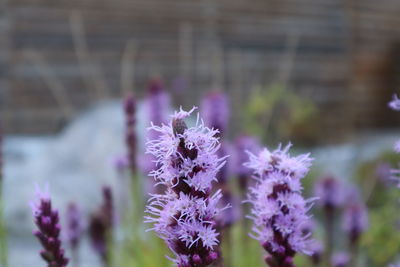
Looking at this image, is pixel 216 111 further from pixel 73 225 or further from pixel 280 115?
pixel 280 115

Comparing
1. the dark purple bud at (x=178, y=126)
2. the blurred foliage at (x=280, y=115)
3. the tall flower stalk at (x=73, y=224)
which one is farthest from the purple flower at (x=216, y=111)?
the blurred foliage at (x=280, y=115)

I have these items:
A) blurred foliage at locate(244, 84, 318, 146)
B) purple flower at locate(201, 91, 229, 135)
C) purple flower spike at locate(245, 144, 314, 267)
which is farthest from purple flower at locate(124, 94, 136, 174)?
blurred foliage at locate(244, 84, 318, 146)

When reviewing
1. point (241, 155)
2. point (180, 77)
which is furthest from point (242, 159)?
point (180, 77)

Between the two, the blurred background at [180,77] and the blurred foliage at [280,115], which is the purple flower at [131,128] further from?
the blurred foliage at [280,115]

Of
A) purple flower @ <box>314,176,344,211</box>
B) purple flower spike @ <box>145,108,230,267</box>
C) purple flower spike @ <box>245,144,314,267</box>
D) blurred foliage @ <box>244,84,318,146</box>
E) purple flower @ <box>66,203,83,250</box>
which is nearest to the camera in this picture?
purple flower spike @ <box>145,108,230,267</box>

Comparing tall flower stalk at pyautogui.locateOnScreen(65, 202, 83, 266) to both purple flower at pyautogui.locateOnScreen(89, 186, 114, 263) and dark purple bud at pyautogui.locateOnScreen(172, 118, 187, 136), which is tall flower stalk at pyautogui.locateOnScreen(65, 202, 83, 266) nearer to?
purple flower at pyautogui.locateOnScreen(89, 186, 114, 263)
